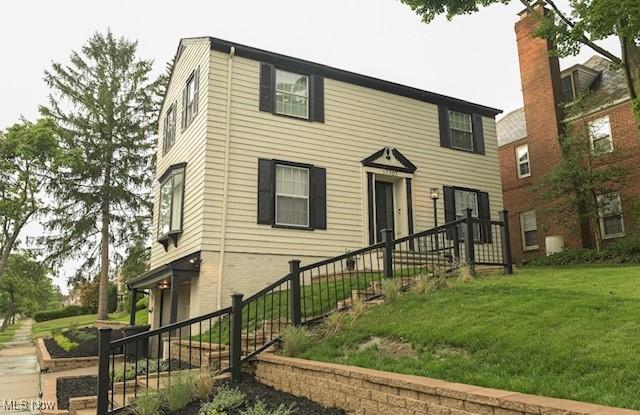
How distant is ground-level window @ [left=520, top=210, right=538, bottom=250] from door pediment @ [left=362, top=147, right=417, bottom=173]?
845 centimetres

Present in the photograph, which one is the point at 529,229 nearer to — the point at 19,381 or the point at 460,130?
the point at 460,130

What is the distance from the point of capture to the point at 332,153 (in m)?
13.0

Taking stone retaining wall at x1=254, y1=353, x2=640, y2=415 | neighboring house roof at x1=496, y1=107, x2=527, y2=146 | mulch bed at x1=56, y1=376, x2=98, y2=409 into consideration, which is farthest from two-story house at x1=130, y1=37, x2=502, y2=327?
neighboring house roof at x1=496, y1=107, x2=527, y2=146

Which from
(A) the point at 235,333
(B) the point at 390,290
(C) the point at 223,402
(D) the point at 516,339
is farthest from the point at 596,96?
(C) the point at 223,402

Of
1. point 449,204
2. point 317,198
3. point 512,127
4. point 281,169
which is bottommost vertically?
point 317,198

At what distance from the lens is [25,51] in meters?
26.7

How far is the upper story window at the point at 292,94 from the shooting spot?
498 inches

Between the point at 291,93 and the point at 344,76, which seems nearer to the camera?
the point at 291,93

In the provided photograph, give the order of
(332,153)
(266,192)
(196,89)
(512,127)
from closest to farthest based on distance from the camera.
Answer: (266,192)
(196,89)
(332,153)
(512,127)

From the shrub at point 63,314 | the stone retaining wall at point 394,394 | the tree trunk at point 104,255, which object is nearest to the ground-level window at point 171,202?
the stone retaining wall at point 394,394

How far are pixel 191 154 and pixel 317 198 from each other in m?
3.43

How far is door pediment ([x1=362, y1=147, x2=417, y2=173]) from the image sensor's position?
44.3 feet

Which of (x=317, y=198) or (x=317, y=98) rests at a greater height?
(x=317, y=98)

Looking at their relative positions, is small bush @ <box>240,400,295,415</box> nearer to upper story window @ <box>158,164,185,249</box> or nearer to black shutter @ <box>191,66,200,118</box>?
upper story window @ <box>158,164,185,249</box>
